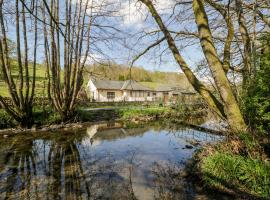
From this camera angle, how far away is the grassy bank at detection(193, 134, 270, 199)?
4.31 meters

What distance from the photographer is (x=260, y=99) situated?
17.5 ft

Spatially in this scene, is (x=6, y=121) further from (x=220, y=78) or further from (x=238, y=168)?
(x=238, y=168)

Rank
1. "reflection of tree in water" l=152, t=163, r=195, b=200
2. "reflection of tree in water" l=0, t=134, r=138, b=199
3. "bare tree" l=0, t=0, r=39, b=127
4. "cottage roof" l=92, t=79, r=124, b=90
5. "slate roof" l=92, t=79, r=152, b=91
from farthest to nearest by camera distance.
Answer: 1. "slate roof" l=92, t=79, r=152, b=91
2. "cottage roof" l=92, t=79, r=124, b=90
3. "bare tree" l=0, t=0, r=39, b=127
4. "reflection of tree in water" l=0, t=134, r=138, b=199
5. "reflection of tree in water" l=152, t=163, r=195, b=200

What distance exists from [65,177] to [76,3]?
12954 mm

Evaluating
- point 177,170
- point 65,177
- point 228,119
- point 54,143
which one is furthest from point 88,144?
point 228,119

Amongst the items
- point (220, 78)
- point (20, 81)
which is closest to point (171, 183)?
point (220, 78)

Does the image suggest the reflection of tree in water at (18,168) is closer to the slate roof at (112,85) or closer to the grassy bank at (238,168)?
the grassy bank at (238,168)

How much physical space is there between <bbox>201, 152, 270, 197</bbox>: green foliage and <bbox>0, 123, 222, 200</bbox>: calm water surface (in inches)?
23.4

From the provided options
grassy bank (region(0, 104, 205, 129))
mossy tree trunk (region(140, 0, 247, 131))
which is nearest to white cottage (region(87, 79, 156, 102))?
grassy bank (region(0, 104, 205, 129))

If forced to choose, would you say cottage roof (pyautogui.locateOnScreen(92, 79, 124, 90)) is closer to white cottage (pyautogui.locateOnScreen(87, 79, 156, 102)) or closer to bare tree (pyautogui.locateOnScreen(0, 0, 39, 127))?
white cottage (pyautogui.locateOnScreen(87, 79, 156, 102))

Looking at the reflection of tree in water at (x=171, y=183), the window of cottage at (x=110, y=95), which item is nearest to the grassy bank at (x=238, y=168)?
the reflection of tree in water at (x=171, y=183)

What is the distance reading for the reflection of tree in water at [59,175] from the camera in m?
5.09

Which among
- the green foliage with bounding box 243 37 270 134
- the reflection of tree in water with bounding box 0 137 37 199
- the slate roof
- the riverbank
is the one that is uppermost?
the slate roof

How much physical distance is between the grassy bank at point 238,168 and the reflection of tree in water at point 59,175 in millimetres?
1907
